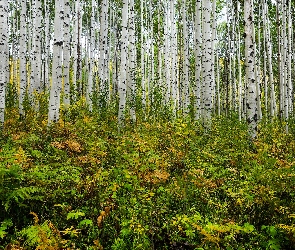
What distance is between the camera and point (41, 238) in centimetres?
319

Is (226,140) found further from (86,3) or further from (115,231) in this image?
(86,3)

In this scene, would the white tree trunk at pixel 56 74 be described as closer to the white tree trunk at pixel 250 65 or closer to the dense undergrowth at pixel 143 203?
the dense undergrowth at pixel 143 203

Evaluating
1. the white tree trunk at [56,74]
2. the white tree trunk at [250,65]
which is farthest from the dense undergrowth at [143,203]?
the white tree trunk at [250,65]

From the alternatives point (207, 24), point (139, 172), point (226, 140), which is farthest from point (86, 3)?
point (139, 172)

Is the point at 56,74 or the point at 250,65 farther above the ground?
the point at 250,65

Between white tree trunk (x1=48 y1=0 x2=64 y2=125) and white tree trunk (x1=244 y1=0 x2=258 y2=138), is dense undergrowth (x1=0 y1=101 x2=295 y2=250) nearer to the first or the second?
white tree trunk (x1=48 y1=0 x2=64 y2=125)

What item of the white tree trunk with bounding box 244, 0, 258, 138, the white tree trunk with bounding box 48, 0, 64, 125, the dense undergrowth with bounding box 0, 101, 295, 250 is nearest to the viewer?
the dense undergrowth with bounding box 0, 101, 295, 250

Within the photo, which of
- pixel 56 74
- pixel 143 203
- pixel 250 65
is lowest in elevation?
pixel 143 203

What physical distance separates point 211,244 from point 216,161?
242 cm

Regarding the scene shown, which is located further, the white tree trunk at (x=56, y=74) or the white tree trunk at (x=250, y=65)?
the white tree trunk at (x=250, y=65)

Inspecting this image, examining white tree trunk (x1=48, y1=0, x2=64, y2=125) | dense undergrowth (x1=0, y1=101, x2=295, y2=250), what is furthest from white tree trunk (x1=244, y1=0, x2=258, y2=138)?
white tree trunk (x1=48, y1=0, x2=64, y2=125)

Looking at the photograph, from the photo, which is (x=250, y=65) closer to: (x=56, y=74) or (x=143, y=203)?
(x=56, y=74)

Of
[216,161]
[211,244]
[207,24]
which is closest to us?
[211,244]

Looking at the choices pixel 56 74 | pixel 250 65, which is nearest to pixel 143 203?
pixel 56 74
